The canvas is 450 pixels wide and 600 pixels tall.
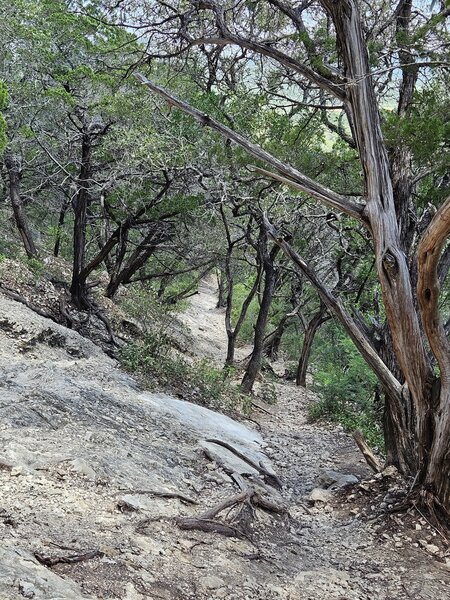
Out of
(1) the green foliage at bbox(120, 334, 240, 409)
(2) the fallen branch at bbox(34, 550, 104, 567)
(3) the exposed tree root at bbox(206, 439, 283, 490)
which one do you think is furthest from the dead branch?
(1) the green foliage at bbox(120, 334, 240, 409)

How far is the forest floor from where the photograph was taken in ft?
10.9

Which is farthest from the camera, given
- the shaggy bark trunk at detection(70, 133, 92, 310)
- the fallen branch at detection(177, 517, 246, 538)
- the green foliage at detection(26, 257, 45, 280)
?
the green foliage at detection(26, 257, 45, 280)

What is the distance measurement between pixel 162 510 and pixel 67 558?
1445mm

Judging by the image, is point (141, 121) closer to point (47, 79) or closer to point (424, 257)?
point (47, 79)

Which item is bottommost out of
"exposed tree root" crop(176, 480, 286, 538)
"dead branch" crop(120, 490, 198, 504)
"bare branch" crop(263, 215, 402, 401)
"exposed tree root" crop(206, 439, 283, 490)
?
"exposed tree root" crop(206, 439, 283, 490)

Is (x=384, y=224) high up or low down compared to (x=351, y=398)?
up

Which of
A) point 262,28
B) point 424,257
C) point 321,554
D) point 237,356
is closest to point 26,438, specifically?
point 321,554

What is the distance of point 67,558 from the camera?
317 centimetres

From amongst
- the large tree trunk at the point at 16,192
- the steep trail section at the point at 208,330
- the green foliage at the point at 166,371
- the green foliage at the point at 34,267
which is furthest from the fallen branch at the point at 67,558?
the steep trail section at the point at 208,330

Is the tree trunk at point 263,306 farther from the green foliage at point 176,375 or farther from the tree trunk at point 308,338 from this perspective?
the tree trunk at point 308,338

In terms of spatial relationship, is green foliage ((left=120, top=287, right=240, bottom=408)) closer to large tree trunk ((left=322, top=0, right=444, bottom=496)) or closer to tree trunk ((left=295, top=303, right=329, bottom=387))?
tree trunk ((left=295, top=303, right=329, bottom=387))

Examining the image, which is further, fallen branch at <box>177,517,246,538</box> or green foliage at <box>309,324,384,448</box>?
green foliage at <box>309,324,384,448</box>

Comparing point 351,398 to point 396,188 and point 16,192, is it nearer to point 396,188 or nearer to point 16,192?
point 396,188

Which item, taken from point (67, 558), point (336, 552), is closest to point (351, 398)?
point (336, 552)
